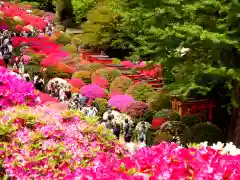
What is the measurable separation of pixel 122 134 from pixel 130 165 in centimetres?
1156

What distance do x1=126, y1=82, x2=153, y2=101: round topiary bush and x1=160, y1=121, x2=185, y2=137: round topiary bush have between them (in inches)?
146

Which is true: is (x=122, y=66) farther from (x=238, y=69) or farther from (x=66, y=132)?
(x=66, y=132)

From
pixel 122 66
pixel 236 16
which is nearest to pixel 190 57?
pixel 236 16

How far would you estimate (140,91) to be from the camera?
1980 cm

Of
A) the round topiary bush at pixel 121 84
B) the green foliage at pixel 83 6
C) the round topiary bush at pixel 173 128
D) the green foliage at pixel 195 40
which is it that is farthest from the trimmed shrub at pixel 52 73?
the green foliage at pixel 83 6

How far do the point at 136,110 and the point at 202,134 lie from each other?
3737mm

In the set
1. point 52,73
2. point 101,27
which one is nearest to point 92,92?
point 52,73

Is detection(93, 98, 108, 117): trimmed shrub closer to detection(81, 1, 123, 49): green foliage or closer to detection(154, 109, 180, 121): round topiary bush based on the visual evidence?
detection(154, 109, 180, 121): round topiary bush

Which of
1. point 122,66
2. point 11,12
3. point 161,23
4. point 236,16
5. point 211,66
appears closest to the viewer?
point 236,16

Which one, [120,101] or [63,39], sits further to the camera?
[63,39]

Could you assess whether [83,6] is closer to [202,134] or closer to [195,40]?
[202,134]

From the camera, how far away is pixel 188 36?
39.6ft

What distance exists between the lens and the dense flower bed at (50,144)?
5.97 m

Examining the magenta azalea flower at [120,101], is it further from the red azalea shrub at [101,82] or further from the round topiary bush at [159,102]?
the red azalea shrub at [101,82]
